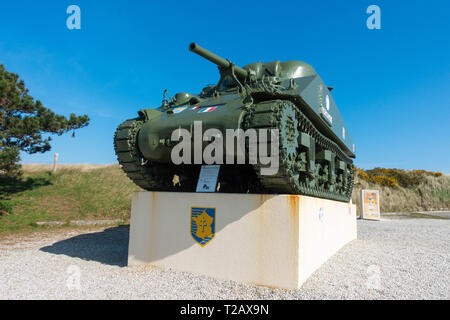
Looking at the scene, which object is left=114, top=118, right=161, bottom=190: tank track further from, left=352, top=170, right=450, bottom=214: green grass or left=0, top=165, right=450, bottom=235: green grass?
left=352, top=170, right=450, bottom=214: green grass

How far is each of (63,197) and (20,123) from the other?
4958mm

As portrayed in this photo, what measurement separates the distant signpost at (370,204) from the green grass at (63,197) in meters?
11.7

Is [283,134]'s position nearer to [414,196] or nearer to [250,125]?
[250,125]

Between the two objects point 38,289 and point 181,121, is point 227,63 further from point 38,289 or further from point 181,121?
point 38,289

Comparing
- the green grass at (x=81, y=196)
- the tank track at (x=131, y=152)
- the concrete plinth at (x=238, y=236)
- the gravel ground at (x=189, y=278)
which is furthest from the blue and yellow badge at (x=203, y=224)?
the green grass at (x=81, y=196)

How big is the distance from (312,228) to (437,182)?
23156mm

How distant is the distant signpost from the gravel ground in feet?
29.4

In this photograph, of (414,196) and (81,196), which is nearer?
(81,196)

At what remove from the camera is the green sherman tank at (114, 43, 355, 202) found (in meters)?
3.97

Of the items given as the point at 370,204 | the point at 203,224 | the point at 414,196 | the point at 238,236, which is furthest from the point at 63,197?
the point at 414,196

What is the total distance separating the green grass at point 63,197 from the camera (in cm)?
1183

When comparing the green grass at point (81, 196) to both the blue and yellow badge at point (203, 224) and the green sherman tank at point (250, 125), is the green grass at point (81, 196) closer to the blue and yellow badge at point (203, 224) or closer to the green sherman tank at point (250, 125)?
the green sherman tank at point (250, 125)

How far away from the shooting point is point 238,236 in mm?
4199
